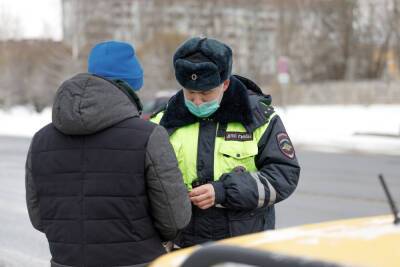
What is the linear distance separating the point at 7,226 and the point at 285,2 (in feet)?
203

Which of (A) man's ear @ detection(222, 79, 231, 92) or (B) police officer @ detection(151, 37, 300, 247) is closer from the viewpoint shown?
(B) police officer @ detection(151, 37, 300, 247)

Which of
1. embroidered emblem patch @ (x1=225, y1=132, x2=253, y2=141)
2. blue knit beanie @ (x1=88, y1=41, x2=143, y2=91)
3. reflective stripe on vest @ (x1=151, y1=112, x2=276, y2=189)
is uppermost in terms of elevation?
blue knit beanie @ (x1=88, y1=41, x2=143, y2=91)

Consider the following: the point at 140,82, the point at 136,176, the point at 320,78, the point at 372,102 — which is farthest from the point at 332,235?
the point at 320,78

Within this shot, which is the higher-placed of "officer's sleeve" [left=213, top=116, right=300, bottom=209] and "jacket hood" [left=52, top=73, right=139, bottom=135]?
"jacket hood" [left=52, top=73, right=139, bottom=135]

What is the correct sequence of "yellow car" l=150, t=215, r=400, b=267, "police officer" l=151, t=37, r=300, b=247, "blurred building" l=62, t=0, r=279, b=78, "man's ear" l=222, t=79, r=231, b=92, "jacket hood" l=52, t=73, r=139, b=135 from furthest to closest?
"blurred building" l=62, t=0, r=279, b=78
"man's ear" l=222, t=79, r=231, b=92
"police officer" l=151, t=37, r=300, b=247
"jacket hood" l=52, t=73, r=139, b=135
"yellow car" l=150, t=215, r=400, b=267

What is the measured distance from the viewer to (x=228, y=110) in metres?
2.87

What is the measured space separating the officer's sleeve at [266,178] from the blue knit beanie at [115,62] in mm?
590

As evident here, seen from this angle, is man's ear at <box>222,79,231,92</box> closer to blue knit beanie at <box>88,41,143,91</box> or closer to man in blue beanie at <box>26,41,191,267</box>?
blue knit beanie at <box>88,41,143,91</box>

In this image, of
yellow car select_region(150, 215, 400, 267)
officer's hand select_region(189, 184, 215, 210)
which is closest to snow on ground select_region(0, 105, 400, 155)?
officer's hand select_region(189, 184, 215, 210)

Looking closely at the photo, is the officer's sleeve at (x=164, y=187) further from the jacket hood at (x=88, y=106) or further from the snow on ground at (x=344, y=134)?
the snow on ground at (x=344, y=134)

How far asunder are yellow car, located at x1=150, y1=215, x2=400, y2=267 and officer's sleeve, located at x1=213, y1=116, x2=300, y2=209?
22.9 inches

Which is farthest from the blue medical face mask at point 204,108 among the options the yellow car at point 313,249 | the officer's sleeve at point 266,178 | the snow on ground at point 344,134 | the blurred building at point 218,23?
the blurred building at point 218,23

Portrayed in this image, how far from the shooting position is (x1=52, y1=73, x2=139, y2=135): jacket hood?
244cm

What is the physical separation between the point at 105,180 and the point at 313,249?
42.7 inches
